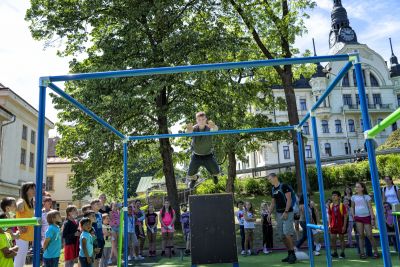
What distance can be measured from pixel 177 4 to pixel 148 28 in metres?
1.64

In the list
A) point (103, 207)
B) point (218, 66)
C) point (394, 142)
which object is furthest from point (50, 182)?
point (218, 66)

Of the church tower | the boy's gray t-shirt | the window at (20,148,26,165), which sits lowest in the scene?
the boy's gray t-shirt

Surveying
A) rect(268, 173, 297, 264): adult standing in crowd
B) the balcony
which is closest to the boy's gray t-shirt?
rect(268, 173, 297, 264): adult standing in crowd

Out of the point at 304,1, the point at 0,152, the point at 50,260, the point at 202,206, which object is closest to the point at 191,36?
the point at 304,1

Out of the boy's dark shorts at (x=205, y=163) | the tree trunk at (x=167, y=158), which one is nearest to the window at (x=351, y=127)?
the tree trunk at (x=167, y=158)

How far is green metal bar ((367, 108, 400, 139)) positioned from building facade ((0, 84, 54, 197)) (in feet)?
71.1

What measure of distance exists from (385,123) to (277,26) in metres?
13.9

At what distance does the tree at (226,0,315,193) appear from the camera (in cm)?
1570

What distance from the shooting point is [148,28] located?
15867 mm

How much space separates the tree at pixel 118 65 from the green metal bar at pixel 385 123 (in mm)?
11568

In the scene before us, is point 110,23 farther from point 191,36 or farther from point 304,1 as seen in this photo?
point 304,1

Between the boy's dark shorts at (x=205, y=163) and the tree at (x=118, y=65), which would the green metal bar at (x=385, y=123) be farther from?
the tree at (x=118, y=65)

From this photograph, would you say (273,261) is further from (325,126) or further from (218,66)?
(325,126)

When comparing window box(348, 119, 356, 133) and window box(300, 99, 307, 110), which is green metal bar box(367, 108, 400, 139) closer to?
window box(300, 99, 307, 110)
